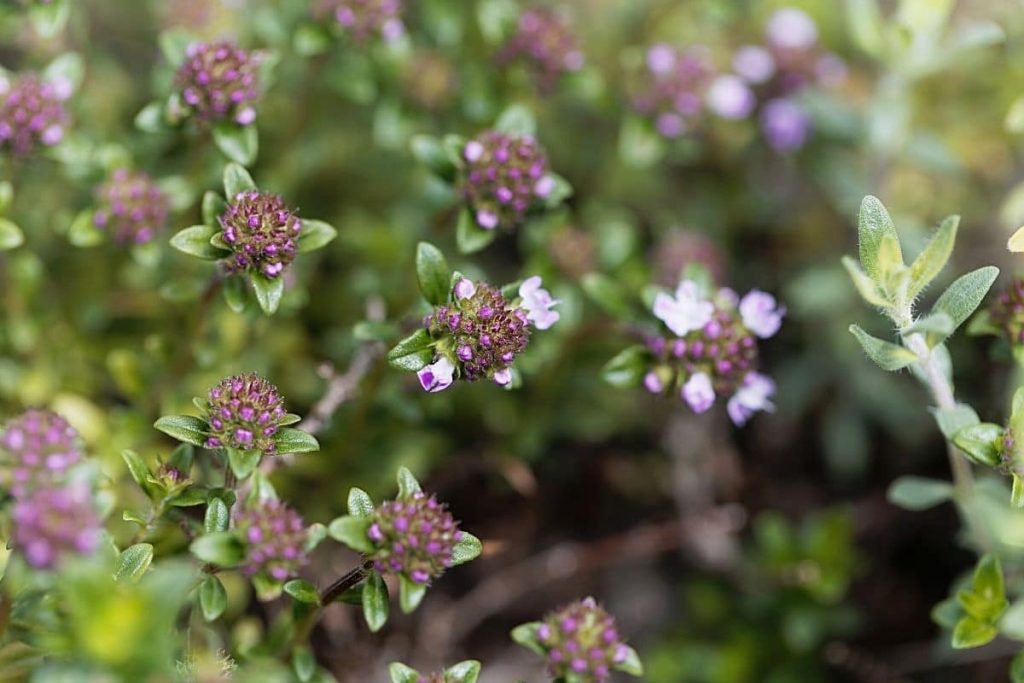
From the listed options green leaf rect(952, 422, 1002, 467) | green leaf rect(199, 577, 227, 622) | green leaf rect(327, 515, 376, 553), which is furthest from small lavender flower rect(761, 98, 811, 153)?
green leaf rect(199, 577, 227, 622)

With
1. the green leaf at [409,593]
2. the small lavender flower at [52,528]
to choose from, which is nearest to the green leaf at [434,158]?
the green leaf at [409,593]

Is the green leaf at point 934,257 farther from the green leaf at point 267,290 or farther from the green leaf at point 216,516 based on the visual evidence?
the green leaf at point 216,516

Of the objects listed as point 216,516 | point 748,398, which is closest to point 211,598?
point 216,516

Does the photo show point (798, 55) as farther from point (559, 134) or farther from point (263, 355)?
point (263, 355)

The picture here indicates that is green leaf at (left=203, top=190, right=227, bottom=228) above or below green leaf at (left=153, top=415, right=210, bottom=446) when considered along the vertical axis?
above

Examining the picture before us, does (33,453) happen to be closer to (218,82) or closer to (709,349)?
(218,82)

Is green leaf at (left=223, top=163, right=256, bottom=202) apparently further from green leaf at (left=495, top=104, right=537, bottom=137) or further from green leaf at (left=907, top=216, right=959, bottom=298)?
green leaf at (left=907, top=216, right=959, bottom=298)
